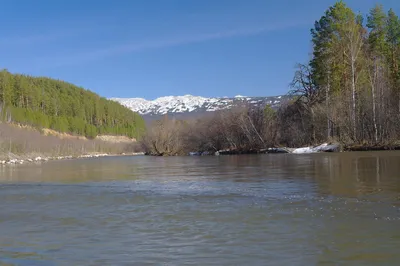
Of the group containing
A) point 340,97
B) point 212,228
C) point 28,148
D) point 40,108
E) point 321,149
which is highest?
point 40,108

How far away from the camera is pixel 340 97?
49.2 m

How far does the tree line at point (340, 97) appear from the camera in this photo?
45562 mm

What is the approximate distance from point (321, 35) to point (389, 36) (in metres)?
10.2

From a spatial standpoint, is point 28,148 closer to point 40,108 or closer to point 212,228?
point 40,108

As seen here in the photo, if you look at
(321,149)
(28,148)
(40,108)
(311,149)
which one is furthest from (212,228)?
(40,108)

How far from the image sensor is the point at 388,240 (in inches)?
273

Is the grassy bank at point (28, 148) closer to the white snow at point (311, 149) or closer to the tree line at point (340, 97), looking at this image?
the tree line at point (340, 97)

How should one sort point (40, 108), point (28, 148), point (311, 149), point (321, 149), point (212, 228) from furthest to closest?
point (40, 108) → point (28, 148) → point (311, 149) → point (321, 149) → point (212, 228)

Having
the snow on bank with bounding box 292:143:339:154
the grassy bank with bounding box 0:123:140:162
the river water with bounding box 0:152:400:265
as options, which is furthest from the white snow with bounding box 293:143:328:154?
the grassy bank with bounding box 0:123:140:162

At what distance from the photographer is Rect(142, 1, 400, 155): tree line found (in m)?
45.6

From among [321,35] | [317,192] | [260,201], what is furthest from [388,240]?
[321,35]

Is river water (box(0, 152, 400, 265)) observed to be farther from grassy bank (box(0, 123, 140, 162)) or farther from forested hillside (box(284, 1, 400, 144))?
grassy bank (box(0, 123, 140, 162))

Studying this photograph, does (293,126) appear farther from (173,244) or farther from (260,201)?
(173,244)

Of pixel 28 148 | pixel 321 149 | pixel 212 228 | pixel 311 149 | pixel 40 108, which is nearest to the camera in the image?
pixel 212 228
